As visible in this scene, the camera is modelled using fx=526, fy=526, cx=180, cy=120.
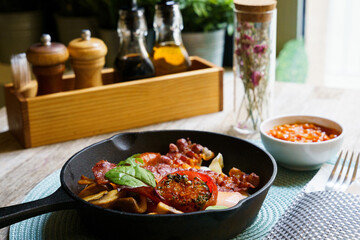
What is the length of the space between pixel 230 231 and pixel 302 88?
3.18ft

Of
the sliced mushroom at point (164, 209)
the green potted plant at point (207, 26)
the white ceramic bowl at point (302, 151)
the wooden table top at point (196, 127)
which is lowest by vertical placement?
the wooden table top at point (196, 127)

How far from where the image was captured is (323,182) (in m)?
1.08

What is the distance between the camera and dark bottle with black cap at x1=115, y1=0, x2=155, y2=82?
1414 millimetres

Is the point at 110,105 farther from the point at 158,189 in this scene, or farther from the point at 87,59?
the point at 158,189

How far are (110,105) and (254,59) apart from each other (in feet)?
1.31

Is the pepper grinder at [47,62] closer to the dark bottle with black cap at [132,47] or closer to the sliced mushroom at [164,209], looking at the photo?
the dark bottle with black cap at [132,47]

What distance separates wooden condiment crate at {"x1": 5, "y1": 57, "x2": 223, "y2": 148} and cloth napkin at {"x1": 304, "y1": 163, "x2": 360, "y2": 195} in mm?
486

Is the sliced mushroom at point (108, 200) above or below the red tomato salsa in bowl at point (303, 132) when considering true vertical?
above

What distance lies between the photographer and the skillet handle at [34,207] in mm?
795

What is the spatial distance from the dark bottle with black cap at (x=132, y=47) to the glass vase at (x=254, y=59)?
0.26 m

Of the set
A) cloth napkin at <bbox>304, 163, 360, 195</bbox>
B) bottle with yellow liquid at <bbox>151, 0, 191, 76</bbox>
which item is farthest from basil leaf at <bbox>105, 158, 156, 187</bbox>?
bottle with yellow liquid at <bbox>151, 0, 191, 76</bbox>

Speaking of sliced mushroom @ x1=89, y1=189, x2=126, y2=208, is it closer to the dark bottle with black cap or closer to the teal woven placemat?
the teal woven placemat

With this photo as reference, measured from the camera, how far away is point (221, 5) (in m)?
2.10

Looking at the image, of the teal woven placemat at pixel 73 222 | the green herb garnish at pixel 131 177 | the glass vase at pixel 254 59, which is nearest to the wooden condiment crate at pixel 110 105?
the glass vase at pixel 254 59
